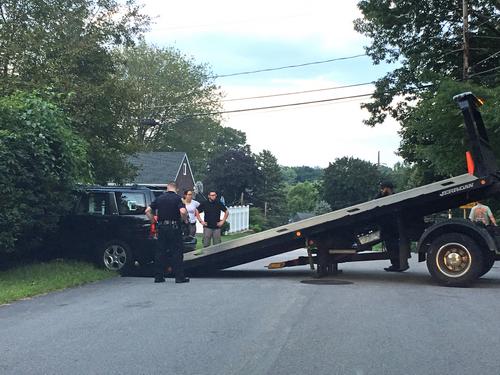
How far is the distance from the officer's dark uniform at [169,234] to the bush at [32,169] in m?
2.07

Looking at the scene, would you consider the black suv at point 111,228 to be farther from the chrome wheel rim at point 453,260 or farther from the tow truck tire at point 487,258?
the tow truck tire at point 487,258

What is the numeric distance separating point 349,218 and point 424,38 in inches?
740

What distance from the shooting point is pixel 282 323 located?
6.98 m

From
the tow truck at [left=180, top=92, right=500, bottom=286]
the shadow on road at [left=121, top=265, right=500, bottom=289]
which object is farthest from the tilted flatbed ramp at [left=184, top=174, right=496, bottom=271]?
the shadow on road at [left=121, top=265, right=500, bottom=289]

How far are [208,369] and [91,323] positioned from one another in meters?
2.45

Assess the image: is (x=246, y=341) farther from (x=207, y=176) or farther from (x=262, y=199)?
(x=262, y=199)

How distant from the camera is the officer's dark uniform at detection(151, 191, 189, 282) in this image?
421 inches

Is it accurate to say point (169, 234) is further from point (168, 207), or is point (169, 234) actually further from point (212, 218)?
point (212, 218)

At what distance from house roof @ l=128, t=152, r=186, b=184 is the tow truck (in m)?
38.6

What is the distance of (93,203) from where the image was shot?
12.6 meters

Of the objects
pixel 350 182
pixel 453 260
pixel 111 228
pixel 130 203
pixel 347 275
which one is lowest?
pixel 347 275

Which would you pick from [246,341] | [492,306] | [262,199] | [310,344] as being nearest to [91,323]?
[246,341]

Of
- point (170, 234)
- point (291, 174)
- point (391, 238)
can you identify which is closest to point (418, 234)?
point (391, 238)

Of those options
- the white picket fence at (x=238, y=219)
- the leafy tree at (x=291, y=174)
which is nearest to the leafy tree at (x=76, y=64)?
the white picket fence at (x=238, y=219)
